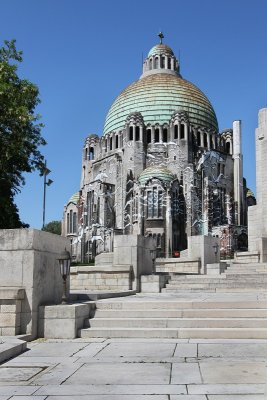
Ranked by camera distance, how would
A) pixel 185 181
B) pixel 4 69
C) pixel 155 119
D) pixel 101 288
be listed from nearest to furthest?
pixel 101 288 → pixel 4 69 → pixel 185 181 → pixel 155 119

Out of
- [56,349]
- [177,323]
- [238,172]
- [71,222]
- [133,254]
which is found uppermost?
[238,172]

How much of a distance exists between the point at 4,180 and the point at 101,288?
38.4 ft

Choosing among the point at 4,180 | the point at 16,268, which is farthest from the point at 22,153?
the point at 16,268

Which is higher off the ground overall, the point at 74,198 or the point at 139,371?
the point at 74,198

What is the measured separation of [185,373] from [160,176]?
6942cm

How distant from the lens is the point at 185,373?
671 centimetres

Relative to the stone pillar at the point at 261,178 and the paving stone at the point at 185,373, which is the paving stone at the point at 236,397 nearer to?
the paving stone at the point at 185,373

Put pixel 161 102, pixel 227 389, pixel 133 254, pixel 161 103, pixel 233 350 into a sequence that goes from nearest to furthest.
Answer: pixel 227 389 < pixel 233 350 < pixel 133 254 < pixel 161 103 < pixel 161 102

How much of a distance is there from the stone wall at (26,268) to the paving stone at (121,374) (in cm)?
285

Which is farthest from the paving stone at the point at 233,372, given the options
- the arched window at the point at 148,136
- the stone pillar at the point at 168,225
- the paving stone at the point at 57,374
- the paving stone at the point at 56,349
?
the arched window at the point at 148,136

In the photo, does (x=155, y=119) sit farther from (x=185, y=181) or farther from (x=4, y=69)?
(x=4, y=69)

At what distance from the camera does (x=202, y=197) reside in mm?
78750

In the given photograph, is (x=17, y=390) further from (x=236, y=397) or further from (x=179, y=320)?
(x=179, y=320)

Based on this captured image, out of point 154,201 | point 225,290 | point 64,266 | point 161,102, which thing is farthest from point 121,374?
point 161,102
